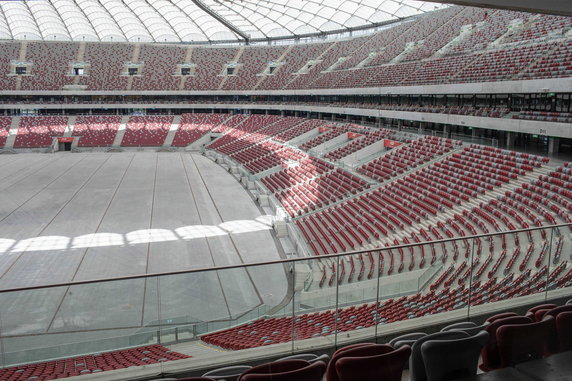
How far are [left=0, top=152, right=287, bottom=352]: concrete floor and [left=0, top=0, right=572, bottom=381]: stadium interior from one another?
4 centimetres

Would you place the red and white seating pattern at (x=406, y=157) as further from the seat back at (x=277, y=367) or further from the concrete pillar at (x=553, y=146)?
the seat back at (x=277, y=367)

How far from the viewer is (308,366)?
3463 mm

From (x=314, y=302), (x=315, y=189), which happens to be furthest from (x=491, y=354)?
(x=315, y=189)

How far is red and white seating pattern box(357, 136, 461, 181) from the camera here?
91.7ft

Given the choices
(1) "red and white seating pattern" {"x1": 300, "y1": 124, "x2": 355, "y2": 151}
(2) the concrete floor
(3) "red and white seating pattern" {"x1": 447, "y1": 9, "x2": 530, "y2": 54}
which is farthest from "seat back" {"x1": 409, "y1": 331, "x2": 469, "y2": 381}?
(3) "red and white seating pattern" {"x1": 447, "y1": 9, "x2": 530, "y2": 54}

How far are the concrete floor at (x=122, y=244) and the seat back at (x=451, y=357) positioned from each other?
231cm

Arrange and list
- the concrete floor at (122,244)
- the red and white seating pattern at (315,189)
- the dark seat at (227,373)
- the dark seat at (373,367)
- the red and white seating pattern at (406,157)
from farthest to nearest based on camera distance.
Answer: the red and white seating pattern at (406,157)
the red and white seating pattern at (315,189)
the concrete floor at (122,244)
the dark seat at (227,373)
the dark seat at (373,367)

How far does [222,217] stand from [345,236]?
840 centimetres

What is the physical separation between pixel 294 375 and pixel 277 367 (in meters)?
0.25

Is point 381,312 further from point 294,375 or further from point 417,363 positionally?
point 294,375

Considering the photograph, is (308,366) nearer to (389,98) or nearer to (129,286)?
(129,286)

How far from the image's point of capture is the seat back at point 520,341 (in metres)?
4.09

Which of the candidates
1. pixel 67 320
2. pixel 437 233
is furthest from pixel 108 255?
pixel 67 320

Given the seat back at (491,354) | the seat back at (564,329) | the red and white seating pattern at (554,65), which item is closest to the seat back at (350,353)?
the seat back at (491,354)
